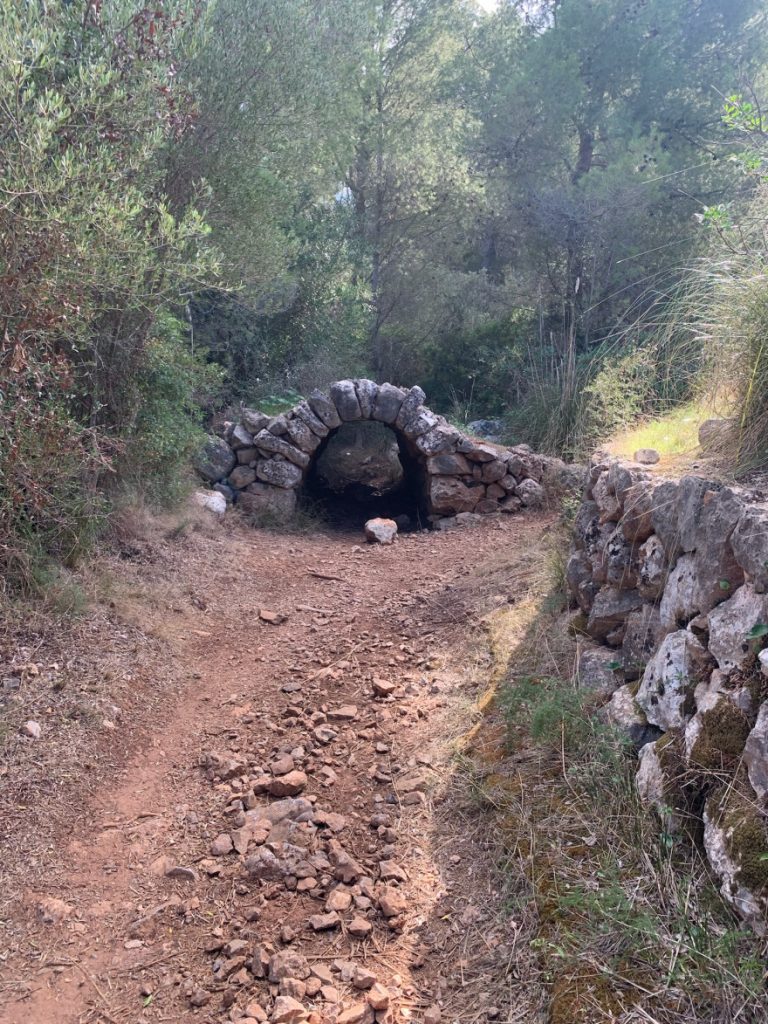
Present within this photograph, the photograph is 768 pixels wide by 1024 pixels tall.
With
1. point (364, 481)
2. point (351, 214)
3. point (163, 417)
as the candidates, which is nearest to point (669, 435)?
point (163, 417)

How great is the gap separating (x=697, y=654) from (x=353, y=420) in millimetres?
6664

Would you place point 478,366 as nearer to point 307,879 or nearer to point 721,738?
point 307,879

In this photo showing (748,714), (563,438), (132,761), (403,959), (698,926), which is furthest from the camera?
(563,438)

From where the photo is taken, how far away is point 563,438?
1016cm

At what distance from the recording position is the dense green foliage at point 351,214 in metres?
4.23

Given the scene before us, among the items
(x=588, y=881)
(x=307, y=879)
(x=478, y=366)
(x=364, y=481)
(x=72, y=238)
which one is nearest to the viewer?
(x=588, y=881)

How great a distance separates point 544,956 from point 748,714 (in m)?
0.98

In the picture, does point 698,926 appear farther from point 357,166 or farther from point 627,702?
point 357,166

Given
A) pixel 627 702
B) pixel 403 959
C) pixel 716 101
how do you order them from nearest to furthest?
1. pixel 403 959
2. pixel 627 702
3. pixel 716 101

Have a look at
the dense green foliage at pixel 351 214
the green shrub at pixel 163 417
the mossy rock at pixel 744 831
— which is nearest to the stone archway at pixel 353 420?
the dense green foliage at pixel 351 214

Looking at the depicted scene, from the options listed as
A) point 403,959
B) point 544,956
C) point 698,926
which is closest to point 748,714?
point 698,926

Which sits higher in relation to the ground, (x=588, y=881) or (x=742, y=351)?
(x=742, y=351)

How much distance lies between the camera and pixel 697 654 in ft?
8.70

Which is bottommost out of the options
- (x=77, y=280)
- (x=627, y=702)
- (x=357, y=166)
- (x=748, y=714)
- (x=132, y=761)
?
(x=132, y=761)
